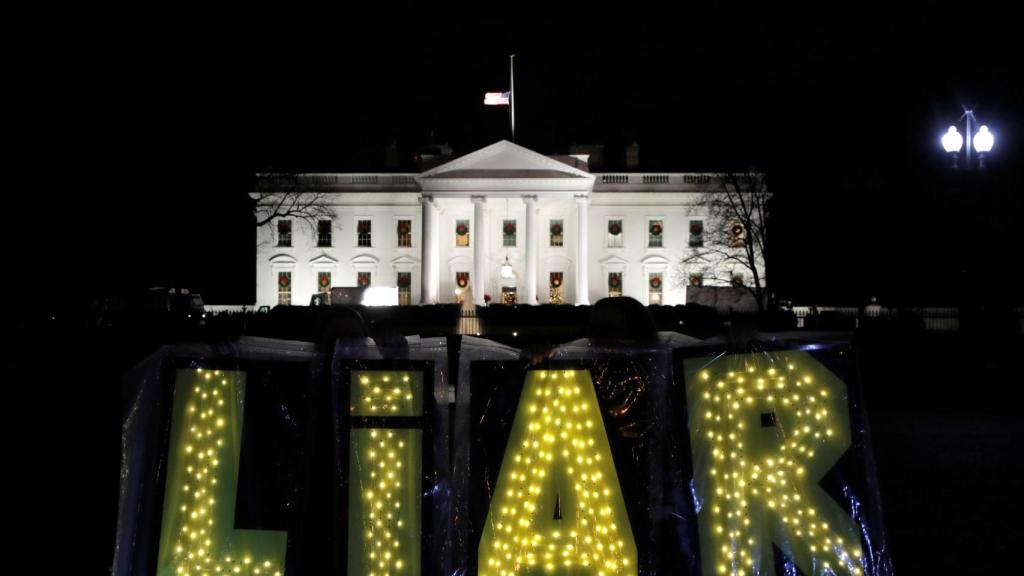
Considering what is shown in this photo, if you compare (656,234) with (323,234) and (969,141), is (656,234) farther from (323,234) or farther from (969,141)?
(969,141)

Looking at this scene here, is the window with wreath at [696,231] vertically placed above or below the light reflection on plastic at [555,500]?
above

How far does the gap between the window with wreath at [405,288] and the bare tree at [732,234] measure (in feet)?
60.7

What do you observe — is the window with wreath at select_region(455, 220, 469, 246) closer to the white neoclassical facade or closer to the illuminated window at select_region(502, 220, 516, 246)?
the white neoclassical facade

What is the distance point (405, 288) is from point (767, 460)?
4864cm

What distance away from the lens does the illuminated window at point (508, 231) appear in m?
51.2

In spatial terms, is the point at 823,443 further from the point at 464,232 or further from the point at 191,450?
the point at 464,232

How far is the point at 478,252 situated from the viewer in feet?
158

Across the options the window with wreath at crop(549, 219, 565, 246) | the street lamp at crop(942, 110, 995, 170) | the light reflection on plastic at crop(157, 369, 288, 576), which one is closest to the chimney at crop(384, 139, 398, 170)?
the window with wreath at crop(549, 219, 565, 246)

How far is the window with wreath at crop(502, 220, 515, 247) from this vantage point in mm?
51188

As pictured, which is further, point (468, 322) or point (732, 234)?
point (732, 234)

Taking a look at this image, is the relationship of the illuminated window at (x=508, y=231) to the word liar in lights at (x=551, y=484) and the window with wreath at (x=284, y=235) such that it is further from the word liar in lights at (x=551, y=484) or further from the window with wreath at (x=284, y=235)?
the word liar in lights at (x=551, y=484)

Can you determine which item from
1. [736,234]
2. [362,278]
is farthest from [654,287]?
[362,278]

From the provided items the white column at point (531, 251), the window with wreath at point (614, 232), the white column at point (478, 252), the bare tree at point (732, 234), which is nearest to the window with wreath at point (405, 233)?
the white column at point (478, 252)

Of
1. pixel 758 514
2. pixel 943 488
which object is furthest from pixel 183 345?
pixel 943 488
